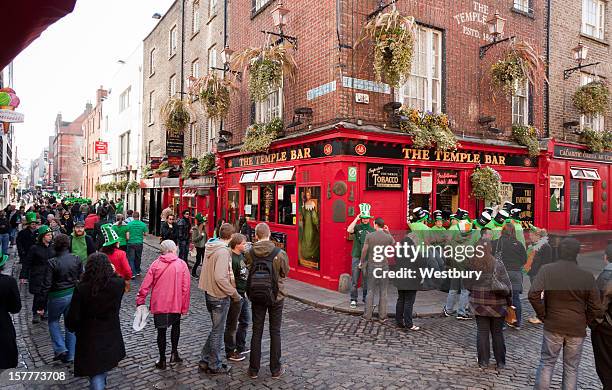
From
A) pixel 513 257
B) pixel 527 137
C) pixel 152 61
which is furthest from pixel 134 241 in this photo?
pixel 152 61

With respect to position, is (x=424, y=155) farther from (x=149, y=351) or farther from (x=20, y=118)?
(x=20, y=118)

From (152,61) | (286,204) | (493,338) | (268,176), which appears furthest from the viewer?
(152,61)

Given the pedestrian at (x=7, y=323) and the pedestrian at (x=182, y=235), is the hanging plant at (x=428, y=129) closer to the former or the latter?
the pedestrian at (x=182, y=235)

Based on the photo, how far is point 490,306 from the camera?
5.53 m

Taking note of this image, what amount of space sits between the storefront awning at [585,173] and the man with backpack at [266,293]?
13575 millimetres

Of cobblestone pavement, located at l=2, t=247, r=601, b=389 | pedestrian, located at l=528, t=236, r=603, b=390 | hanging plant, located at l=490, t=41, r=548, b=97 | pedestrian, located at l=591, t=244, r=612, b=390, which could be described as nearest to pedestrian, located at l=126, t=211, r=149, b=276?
cobblestone pavement, located at l=2, t=247, r=601, b=389

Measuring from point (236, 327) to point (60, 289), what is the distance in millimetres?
2520

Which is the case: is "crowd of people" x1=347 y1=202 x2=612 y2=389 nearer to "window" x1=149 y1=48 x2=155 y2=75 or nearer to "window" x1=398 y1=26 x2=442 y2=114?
"window" x1=398 y1=26 x2=442 y2=114

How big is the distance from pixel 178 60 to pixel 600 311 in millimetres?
21759

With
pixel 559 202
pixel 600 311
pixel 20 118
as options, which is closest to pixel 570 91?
pixel 559 202

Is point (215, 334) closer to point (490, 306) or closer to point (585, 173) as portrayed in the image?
point (490, 306)

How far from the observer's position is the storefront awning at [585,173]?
14.5 meters

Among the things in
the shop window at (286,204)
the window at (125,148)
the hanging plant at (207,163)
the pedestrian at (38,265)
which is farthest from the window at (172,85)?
the pedestrian at (38,265)

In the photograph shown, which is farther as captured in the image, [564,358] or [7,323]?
[564,358]
